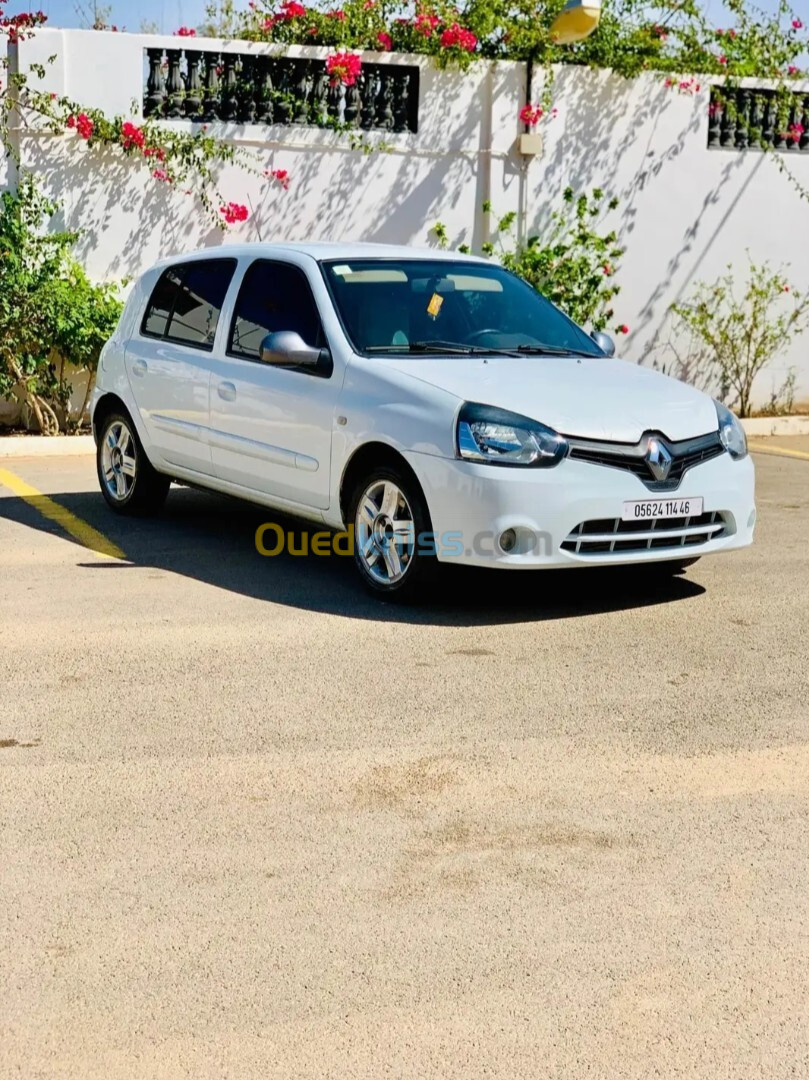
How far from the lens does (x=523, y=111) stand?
14.1 metres

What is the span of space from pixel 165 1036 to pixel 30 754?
1967 mm

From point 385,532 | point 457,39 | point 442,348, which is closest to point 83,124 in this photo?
point 457,39

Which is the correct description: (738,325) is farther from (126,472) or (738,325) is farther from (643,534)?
(643,534)

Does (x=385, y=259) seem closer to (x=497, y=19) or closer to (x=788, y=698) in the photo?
(x=788, y=698)

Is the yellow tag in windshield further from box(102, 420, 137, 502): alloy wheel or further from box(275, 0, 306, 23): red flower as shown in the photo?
box(275, 0, 306, 23): red flower

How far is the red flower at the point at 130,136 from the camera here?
41.8ft

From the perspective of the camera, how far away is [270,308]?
318 inches

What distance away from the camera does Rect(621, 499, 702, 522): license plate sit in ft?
22.3

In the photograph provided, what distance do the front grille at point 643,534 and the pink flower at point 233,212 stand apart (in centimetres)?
723

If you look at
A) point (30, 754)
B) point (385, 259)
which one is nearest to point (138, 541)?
point (385, 259)

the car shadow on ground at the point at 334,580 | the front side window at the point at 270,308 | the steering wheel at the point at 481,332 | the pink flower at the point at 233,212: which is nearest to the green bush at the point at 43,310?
the pink flower at the point at 233,212

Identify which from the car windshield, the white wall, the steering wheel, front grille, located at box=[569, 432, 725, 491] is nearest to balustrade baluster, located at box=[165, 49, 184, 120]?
the white wall

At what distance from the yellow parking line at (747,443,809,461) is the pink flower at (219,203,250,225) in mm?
4869

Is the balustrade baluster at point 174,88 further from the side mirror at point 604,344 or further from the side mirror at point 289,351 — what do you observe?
the side mirror at point 289,351
